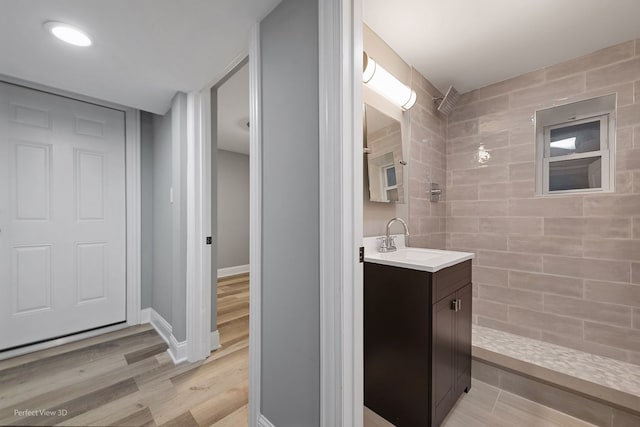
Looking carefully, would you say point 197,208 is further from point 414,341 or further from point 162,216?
point 414,341

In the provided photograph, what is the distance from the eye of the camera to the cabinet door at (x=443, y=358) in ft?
3.62

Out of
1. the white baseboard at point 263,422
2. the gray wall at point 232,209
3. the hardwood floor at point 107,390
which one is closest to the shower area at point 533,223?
the white baseboard at point 263,422

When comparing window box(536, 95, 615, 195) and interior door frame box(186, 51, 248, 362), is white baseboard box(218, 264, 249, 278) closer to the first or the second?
interior door frame box(186, 51, 248, 362)

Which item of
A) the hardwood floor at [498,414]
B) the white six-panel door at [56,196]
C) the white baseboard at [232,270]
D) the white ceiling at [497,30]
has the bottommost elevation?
the hardwood floor at [498,414]

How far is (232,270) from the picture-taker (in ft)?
13.2

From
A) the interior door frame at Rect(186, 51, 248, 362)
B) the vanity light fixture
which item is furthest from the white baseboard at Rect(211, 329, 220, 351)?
the vanity light fixture

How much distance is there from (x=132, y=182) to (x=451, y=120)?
2438 millimetres

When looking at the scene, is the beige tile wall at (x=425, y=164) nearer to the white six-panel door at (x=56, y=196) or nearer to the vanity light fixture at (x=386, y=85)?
the vanity light fixture at (x=386, y=85)

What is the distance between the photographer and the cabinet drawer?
110cm

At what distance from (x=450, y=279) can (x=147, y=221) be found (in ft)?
7.43

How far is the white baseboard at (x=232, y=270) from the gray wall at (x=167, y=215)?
1.70 meters

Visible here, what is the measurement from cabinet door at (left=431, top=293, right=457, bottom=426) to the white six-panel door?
1.26 metres

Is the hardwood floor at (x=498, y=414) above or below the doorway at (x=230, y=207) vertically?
below

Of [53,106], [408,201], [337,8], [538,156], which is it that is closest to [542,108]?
[538,156]
